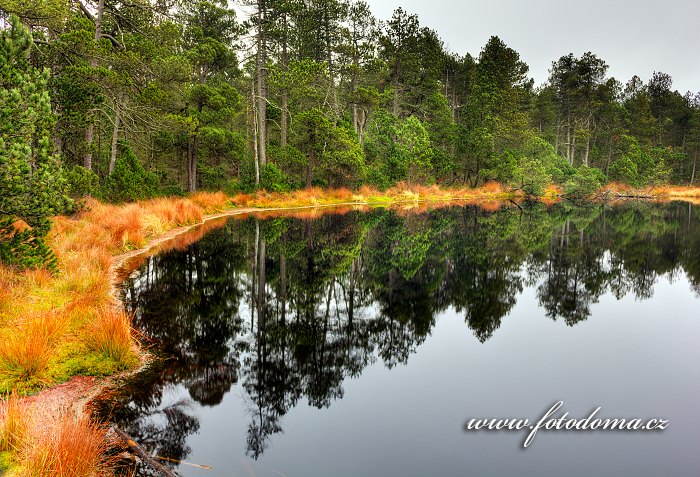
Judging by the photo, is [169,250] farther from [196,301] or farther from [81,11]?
[81,11]

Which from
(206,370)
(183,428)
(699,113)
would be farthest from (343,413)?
(699,113)

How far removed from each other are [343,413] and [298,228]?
1569 centimetres

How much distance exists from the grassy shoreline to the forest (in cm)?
107

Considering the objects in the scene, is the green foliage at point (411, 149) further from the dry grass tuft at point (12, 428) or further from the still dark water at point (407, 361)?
the dry grass tuft at point (12, 428)

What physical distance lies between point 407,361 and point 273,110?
99.6 feet

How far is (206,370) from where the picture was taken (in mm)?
5863

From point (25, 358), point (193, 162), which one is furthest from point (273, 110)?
point (25, 358)

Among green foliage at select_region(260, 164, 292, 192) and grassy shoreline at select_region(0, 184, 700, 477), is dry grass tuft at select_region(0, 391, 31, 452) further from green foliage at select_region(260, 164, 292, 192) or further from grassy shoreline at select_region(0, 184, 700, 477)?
green foliage at select_region(260, 164, 292, 192)

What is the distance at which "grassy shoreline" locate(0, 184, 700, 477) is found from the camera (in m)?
3.43

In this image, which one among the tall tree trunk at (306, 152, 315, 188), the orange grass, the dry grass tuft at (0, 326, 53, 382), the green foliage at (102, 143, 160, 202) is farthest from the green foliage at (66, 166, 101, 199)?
the tall tree trunk at (306, 152, 315, 188)

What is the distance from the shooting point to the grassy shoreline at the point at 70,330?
343 centimetres

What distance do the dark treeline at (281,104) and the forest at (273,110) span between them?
0.10 m

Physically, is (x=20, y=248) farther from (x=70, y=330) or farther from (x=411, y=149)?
(x=411, y=149)

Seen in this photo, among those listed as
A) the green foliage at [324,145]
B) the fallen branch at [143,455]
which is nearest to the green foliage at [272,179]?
the green foliage at [324,145]
